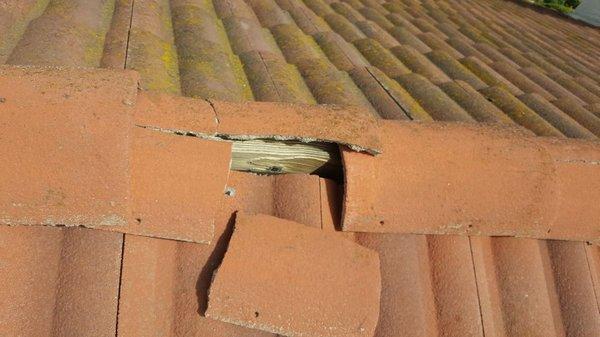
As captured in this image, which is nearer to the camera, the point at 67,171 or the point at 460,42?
the point at 67,171

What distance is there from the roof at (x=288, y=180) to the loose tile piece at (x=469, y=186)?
0.23 ft

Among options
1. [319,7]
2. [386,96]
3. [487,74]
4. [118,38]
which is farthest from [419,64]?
[118,38]

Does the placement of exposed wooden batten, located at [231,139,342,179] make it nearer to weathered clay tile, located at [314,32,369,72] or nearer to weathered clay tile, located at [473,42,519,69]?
weathered clay tile, located at [314,32,369,72]

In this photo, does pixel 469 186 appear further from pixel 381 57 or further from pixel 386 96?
pixel 381 57

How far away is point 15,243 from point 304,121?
90 cm

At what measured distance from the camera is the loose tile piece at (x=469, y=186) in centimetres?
153

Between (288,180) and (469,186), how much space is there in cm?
64

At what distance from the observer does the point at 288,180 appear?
1566 mm

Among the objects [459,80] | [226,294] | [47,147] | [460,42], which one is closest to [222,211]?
[226,294]

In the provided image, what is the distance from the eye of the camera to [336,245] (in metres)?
1.44

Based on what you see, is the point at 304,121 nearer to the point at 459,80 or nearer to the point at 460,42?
the point at 459,80

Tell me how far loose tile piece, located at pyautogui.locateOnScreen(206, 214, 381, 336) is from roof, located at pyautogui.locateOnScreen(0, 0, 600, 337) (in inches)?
2.1

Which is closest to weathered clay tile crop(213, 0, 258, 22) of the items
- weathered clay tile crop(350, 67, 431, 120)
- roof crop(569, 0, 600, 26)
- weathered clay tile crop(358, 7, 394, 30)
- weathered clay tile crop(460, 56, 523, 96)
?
weathered clay tile crop(350, 67, 431, 120)

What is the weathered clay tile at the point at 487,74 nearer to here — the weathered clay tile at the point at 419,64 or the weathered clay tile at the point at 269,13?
the weathered clay tile at the point at 419,64
